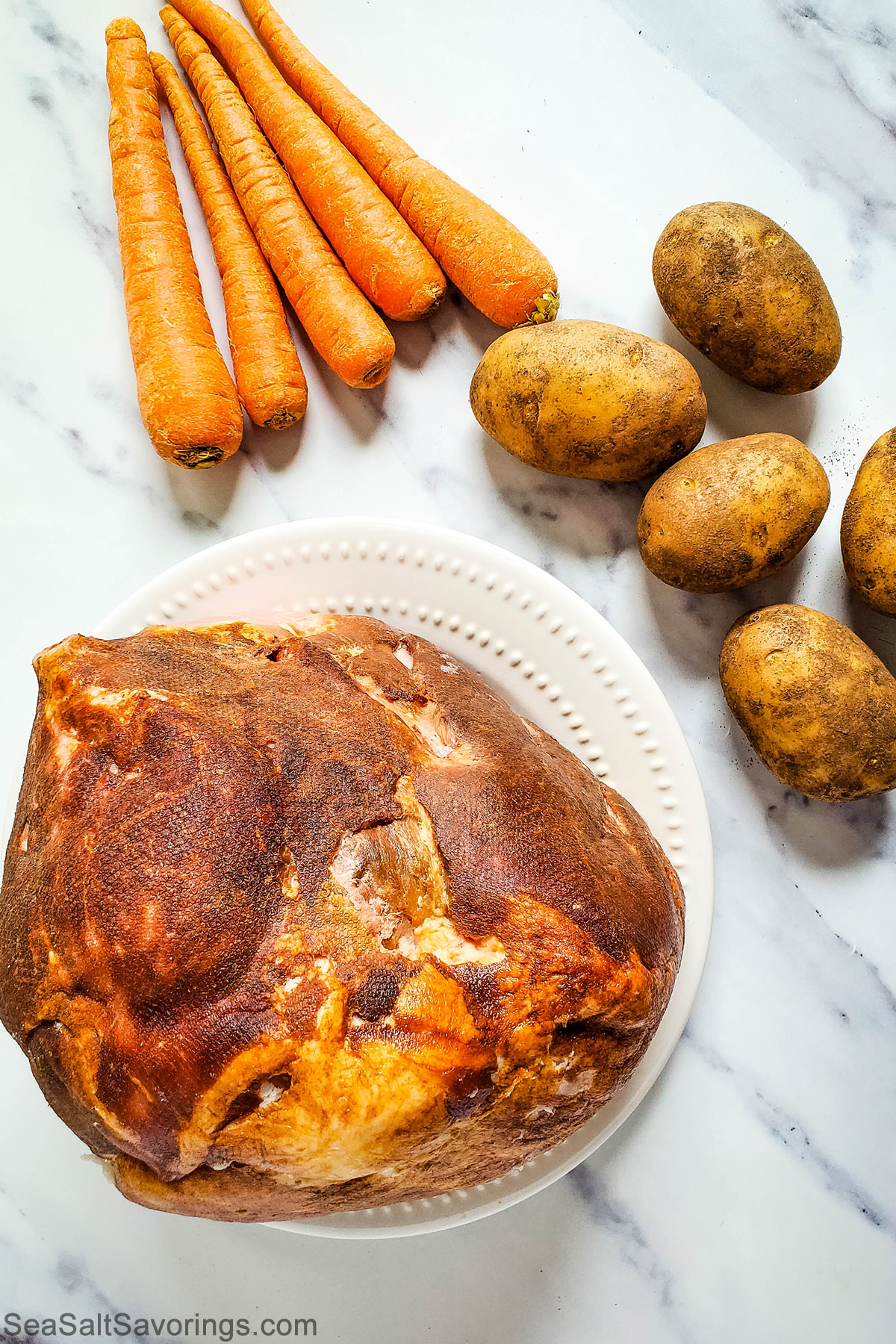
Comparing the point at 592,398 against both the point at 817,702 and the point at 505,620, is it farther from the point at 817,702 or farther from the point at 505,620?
the point at 817,702

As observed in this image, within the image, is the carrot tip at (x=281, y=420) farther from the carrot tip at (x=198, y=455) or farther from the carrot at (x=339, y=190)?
the carrot at (x=339, y=190)

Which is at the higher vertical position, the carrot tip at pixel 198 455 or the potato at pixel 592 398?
the potato at pixel 592 398

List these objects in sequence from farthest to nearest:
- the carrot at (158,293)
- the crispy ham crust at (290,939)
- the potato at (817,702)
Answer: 1. the carrot at (158,293)
2. the potato at (817,702)
3. the crispy ham crust at (290,939)

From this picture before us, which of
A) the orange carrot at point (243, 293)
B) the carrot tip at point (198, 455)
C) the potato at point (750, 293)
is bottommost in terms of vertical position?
the carrot tip at point (198, 455)

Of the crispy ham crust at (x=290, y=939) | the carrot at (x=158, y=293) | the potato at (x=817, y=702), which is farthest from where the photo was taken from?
the carrot at (x=158, y=293)

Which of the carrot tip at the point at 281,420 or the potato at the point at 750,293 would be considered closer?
the potato at the point at 750,293

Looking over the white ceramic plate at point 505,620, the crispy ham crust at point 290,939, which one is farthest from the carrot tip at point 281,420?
the crispy ham crust at point 290,939

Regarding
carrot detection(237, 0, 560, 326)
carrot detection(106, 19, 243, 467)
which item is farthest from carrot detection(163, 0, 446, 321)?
carrot detection(106, 19, 243, 467)

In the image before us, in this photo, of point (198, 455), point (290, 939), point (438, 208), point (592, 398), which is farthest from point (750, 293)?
point (290, 939)

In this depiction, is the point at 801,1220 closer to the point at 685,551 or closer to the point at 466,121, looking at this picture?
the point at 685,551
